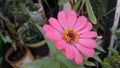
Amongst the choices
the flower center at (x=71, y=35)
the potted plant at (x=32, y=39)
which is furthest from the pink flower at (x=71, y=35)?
the potted plant at (x=32, y=39)

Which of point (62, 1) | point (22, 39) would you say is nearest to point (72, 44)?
point (62, 1)

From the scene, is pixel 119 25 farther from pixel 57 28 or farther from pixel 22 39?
pixel 57 28

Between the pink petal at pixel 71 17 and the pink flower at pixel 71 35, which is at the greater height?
the pink petal at pixel 71 17

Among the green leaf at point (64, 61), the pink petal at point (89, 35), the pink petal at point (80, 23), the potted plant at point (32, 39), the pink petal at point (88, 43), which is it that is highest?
the pink petal at point (80, 23)

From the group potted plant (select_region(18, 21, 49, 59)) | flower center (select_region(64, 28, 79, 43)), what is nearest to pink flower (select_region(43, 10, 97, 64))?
flower center (select_region(64, 28, 79, 43))

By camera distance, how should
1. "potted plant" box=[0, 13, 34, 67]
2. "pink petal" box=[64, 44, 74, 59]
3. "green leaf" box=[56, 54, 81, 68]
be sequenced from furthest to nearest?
"potted plant" box=[0, 13, 34, 67] < "green leaf" box=[56, 54, 81, 68] < "pink petal" box=[64, 44, 74, 59]

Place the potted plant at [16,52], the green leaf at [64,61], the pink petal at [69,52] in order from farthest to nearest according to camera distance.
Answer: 1. the potted plant at [16,52]
2. the green leaf at [64,61]
3. the pink petal at [69,52]

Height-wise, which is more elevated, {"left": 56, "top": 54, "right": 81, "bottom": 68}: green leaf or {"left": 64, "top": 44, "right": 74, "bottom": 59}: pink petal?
{"left": 64, "top": 44, "right": 74, "bottom": 59}: pink petal

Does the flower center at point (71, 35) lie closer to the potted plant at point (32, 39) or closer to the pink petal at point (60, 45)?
the pink petal at point (60, 45)

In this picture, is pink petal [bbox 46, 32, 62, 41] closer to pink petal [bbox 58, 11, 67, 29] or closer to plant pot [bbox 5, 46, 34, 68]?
pink petal [bbox 58, 11, 67, 29]
